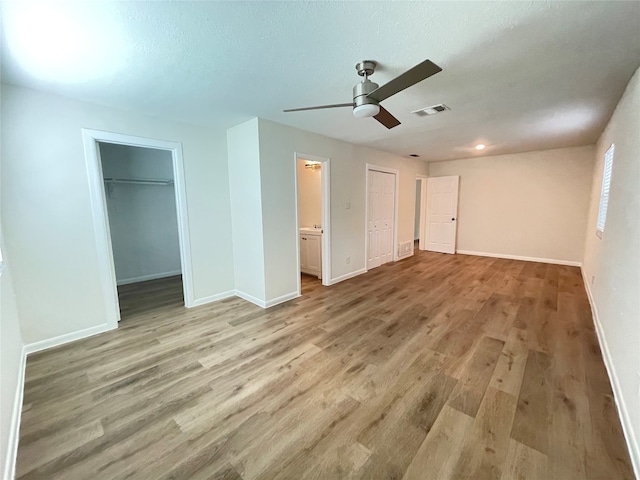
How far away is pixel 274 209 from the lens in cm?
353

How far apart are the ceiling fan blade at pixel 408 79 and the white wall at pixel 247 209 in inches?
73.1

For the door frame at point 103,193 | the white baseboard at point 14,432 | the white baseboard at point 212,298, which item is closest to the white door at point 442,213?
the white baseboard at point 212,298

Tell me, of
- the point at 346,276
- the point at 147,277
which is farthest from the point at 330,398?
the point at 147,277

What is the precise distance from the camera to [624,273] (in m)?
2.01

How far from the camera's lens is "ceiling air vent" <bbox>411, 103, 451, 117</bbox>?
2.85m

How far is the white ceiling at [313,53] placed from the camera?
4.78 feet

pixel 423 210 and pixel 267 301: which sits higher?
pixel 423 210

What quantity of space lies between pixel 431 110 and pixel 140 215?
5.13 m

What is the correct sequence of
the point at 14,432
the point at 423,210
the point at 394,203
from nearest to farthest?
the point at 14,432
the point at 394,203
the point at 423,210

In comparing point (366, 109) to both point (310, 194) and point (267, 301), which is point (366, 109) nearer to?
point (267, 301)

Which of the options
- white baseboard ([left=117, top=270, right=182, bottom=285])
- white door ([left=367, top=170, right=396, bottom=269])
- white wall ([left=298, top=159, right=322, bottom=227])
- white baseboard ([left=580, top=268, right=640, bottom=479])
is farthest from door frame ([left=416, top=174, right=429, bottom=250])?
white baseboard ([left=117, top=270, right=182, bottom=285])

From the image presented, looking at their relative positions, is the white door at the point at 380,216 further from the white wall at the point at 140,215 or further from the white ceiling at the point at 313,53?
the white wall at the point at 140,215

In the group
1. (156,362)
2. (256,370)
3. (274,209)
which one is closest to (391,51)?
(274,209)

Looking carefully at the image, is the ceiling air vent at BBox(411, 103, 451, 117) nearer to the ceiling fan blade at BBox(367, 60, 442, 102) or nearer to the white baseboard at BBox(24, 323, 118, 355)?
the ceiling fan blade at BBox(367, 60, 442, 102)
